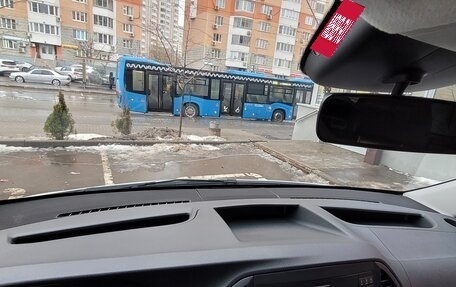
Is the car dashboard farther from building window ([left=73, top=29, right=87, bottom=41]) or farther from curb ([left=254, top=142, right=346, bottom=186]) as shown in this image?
building window ([left=73, top=29, right=87, bottom=41])

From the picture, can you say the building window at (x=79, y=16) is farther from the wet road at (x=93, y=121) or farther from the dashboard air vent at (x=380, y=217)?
the dashboard air vent at (x=380, y=217)

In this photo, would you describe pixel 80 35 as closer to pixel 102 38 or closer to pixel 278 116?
pixel 102 38

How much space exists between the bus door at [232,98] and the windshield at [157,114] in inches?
2.3

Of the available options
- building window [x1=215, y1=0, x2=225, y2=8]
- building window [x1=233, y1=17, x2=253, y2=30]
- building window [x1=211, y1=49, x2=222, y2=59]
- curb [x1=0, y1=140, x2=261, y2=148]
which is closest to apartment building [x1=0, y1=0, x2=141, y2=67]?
building window [x1=215, y1=0, x2=225, y2=8]

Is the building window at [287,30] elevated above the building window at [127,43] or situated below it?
above

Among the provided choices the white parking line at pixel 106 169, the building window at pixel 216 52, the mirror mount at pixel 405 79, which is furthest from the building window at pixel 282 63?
the mirror mount at pixel 405 79

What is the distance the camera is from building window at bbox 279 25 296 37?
43.2 m

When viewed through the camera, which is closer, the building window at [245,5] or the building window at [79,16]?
the building window at [79,16]

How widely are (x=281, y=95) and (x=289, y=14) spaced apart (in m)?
28.0

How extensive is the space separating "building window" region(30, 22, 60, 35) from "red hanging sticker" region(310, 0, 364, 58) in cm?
4049

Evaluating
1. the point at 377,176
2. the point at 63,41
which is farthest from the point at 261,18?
the point at 377,176

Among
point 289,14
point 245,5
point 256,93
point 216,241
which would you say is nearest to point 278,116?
point 256,93

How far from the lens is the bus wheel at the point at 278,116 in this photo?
19605mm

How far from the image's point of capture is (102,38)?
130 ft
